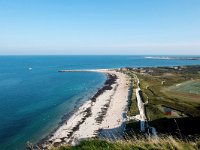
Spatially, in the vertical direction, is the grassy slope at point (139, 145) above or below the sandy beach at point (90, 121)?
above

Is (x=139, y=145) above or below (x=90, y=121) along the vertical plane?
above

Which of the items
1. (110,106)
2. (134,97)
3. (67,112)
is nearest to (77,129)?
(67,112)

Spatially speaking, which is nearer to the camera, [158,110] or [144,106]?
[158,110]

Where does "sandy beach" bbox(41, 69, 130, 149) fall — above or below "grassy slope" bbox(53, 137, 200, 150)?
below

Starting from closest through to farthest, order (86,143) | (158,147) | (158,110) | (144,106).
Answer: (158,147) < (86,143) < (158,110) < (144,106)

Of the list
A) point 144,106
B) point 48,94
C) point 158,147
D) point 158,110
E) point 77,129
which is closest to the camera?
point 158,147

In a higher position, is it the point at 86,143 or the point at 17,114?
the point at 86,143

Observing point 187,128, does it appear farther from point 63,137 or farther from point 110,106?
point 110,106

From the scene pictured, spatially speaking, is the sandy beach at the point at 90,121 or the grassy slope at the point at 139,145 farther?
the sandy beach at the point at 90,121

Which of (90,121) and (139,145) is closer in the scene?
(139,145)

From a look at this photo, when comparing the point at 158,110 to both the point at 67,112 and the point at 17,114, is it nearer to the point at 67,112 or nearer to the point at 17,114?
the point at 67,112

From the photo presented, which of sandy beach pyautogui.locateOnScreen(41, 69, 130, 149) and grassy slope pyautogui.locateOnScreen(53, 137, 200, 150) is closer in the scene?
grassy slope pyautogui.locateOnScreen(53, 137, 200, 150)
